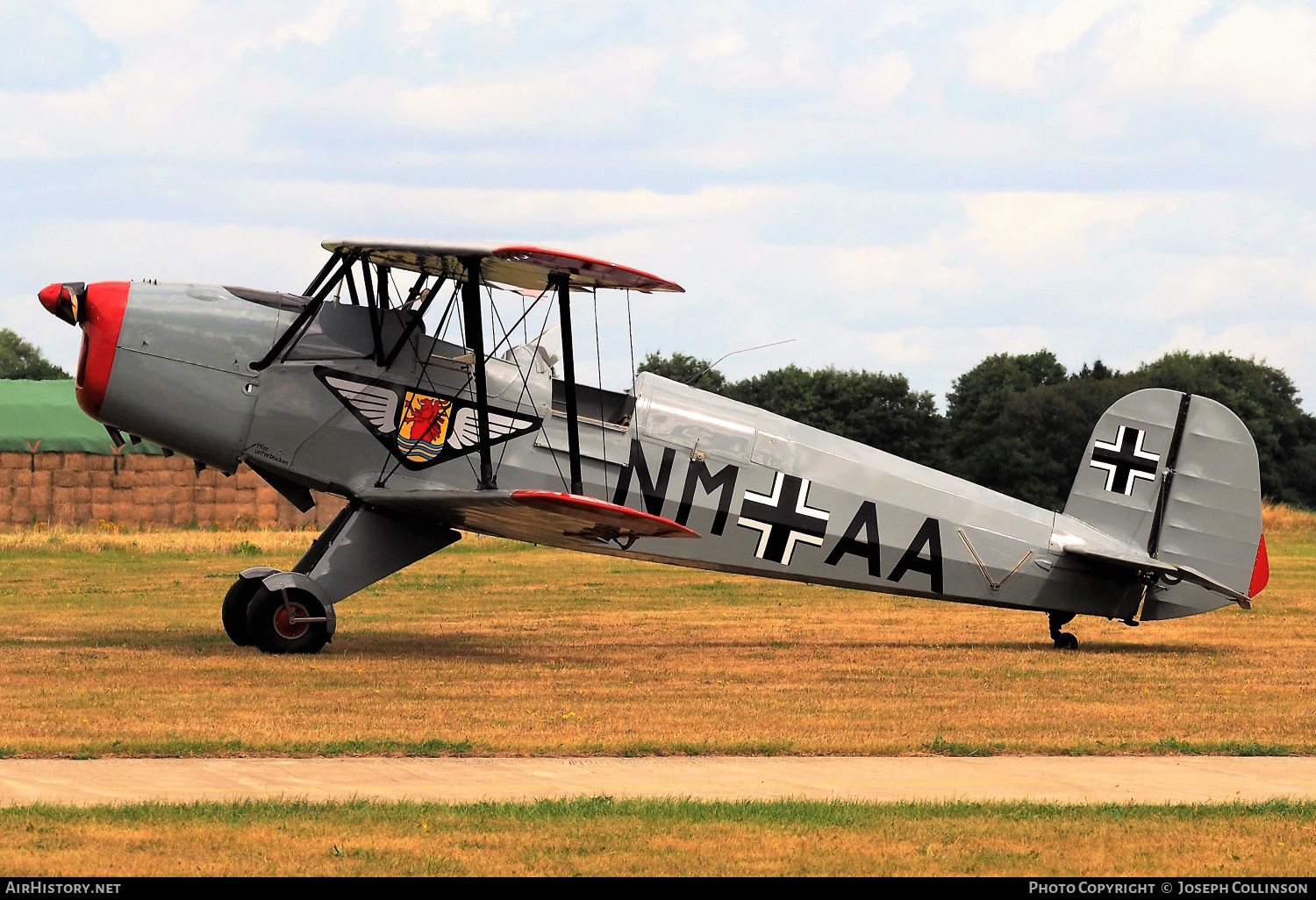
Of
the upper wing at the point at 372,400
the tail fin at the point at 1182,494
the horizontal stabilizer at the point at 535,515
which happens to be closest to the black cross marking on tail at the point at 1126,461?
the tail fin at the point at 1182,494

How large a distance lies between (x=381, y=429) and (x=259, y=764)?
19.6 ft

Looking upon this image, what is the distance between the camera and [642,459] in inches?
595

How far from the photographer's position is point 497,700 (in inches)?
460

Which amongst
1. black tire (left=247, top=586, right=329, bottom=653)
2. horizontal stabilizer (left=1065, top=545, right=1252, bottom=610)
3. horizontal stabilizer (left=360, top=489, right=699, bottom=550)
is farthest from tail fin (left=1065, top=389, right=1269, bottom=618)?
black tire (left=247, top=586, right=329, bottom=653)

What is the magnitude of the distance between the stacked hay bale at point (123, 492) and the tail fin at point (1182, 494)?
85.4 feet

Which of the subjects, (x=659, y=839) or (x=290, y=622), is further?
(x=290, y=622)

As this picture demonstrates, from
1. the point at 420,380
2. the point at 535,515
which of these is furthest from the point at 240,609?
the point at 535,515

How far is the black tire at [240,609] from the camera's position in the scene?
14883 mm

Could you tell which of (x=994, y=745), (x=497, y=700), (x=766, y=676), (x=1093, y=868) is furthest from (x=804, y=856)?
(x=766, y=676)

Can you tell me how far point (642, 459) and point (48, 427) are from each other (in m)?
30.5

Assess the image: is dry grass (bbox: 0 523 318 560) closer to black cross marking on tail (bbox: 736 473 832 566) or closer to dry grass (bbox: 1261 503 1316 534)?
black cross marking on tail (bbox: 736 473 832 566)

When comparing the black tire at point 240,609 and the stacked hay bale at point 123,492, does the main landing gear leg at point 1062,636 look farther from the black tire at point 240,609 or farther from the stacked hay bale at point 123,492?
the stacked hay bale at point 123,492

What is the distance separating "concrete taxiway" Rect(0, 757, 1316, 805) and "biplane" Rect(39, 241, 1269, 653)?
13.1 ft

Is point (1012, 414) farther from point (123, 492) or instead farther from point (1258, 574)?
point (1258, 574)
